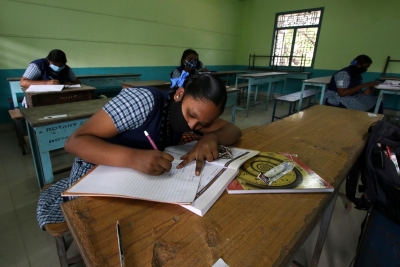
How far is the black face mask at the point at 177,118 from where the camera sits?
2.81 feet

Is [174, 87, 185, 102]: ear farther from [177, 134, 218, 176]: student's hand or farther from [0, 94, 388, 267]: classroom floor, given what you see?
[0, 94, 388, 267]: classroom floor

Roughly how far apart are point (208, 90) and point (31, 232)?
65.6 inches

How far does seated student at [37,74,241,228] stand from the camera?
0.69 metres

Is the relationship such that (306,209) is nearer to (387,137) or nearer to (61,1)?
(387,137)

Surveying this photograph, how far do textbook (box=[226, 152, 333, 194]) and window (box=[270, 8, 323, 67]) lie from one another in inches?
261

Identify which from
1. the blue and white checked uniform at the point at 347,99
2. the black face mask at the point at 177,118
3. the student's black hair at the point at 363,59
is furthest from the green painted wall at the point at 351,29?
the black face mask at the point at 177,118

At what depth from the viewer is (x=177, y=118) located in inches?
34.2

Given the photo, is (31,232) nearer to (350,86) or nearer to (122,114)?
(122,114)

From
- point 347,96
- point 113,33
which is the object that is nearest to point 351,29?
point 347,96

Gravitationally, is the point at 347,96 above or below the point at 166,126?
below

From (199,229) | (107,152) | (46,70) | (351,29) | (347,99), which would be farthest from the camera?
(351,29)

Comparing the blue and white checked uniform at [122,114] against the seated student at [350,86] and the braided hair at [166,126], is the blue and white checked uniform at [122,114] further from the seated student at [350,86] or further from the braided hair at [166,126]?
the seated student at [350,86]

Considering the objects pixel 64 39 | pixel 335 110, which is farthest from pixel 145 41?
pixel 335 110

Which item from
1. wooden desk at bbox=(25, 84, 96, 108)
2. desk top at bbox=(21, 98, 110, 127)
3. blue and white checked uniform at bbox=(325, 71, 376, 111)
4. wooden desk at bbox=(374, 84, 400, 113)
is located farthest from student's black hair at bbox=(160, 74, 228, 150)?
wooden desk at bbox=(374, 84, 400, 113)
